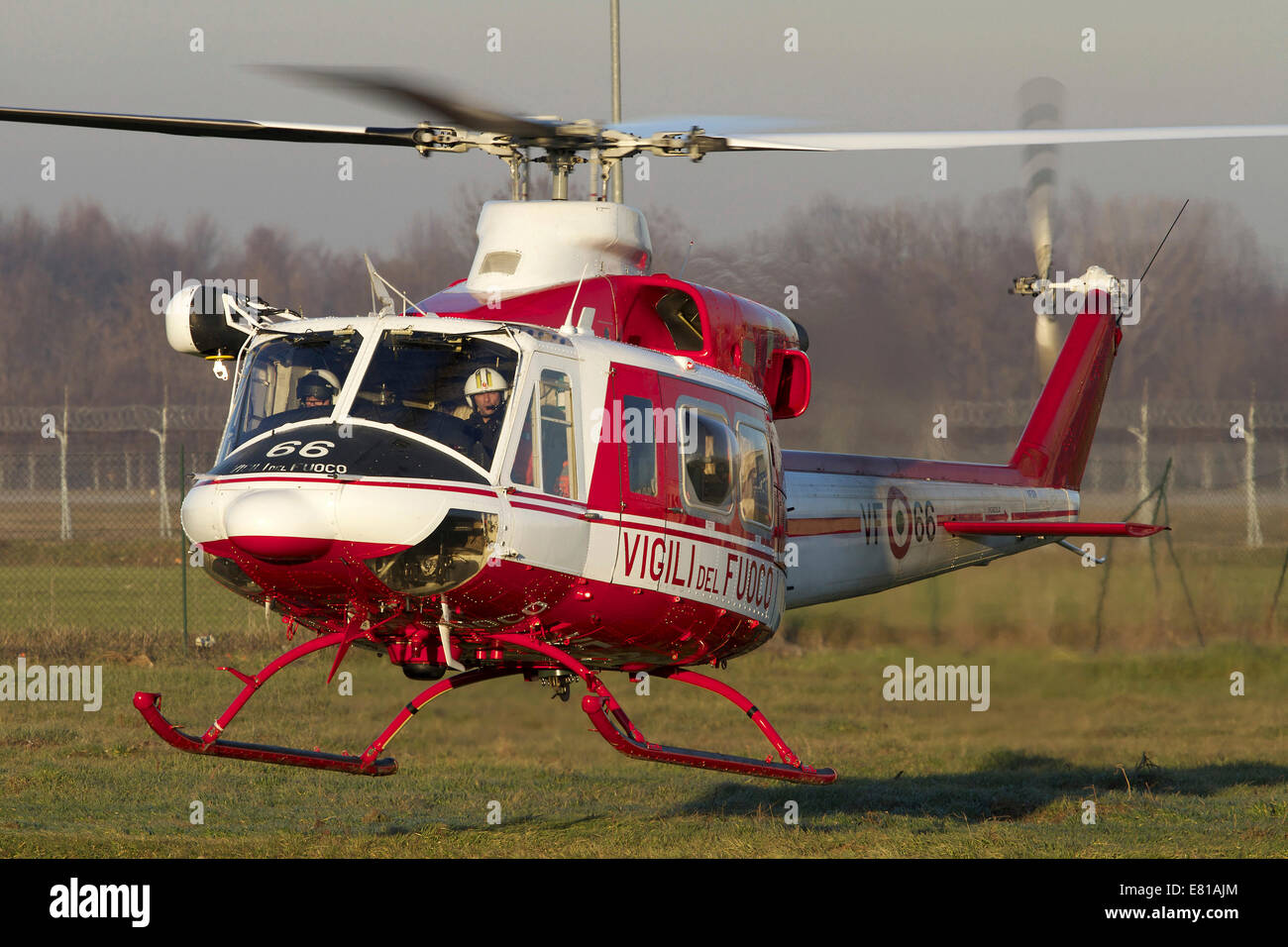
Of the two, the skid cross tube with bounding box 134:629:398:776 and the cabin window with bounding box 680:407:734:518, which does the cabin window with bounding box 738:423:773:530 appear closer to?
the cabin window with bounding box 680:407:734:518

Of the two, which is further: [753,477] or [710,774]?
[710,774]

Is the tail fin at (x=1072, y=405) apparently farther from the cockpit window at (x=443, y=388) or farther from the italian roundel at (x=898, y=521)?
the cockpit window at (x=443, y=388)

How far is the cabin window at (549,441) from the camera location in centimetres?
743

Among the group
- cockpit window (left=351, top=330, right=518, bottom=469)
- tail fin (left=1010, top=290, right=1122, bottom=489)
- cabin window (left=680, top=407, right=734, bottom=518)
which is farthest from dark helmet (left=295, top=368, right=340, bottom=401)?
tail fin (left=1010, top=290, right=1122, bottom=489)

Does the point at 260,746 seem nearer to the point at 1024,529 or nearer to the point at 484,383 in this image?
the point at 484,383

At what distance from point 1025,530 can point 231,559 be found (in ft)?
22.5

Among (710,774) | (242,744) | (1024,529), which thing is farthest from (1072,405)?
(242,744)

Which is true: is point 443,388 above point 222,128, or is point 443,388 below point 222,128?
below

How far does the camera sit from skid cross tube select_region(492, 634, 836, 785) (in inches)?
309

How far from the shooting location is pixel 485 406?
292 inches

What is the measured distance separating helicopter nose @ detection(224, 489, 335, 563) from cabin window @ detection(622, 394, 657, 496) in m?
1.73

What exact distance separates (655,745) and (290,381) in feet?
9.01

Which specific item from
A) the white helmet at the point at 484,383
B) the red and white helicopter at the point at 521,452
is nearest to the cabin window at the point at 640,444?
the red and white helicopter at the point at 521,452

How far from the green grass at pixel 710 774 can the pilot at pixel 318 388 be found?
12.5 ft
